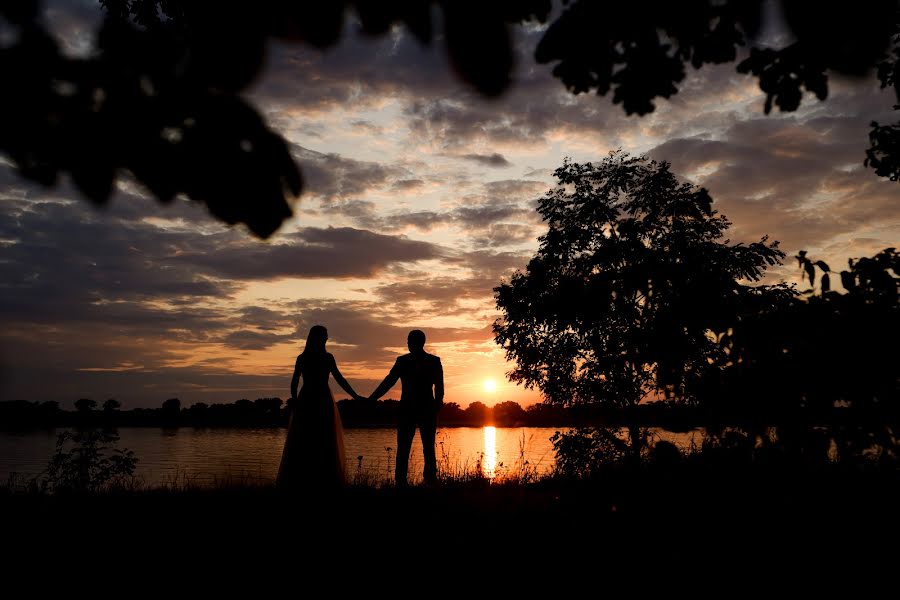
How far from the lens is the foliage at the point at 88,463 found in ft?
30.3

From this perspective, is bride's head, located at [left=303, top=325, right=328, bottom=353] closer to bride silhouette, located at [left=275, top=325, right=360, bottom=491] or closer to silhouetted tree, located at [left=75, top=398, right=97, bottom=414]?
bride silhouette, located at [left=275, top=325, right=360, bottom=491]

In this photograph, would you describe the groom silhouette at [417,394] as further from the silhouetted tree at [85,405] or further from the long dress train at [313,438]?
the silhouetted tree at [85,405]

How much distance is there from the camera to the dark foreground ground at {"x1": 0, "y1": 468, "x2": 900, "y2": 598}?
13.5ft

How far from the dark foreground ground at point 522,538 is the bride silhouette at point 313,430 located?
61.5 inches

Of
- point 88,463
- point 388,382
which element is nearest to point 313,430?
point 388,382

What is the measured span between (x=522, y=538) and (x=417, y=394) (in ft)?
13.1

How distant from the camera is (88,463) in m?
9.45

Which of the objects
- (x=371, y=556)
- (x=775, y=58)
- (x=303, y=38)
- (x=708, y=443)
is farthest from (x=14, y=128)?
(x=708, y=443)

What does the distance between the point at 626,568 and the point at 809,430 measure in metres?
2.06

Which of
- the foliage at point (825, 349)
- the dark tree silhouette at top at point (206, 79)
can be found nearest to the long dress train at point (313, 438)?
the foliage at point (825, 349)

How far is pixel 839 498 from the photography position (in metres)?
5.38

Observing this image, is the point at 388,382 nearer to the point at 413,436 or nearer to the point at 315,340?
the point at 413,436

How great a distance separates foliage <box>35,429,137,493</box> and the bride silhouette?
10.8ft

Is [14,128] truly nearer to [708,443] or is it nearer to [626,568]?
[626,568]
